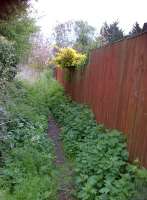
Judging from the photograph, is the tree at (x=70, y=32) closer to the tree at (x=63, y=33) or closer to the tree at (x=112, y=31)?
the tree at (x=63, y=33)

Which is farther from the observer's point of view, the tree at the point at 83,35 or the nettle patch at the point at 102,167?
the tree at the point at 83,35

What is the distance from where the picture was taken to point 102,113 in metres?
8.45

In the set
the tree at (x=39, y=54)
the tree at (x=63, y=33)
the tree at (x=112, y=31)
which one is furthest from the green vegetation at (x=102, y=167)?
the tree at (x=63, y=33)

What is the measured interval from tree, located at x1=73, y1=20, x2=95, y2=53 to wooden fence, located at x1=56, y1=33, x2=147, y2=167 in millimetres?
13978

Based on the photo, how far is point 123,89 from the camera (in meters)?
6.75

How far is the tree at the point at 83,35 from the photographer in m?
24.8

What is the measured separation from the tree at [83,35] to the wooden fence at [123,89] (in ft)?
45.9

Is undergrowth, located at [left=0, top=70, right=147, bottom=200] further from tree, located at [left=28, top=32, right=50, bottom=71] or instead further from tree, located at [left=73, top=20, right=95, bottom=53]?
tree, located at [left=28, top=32, right=50, bottom=71]

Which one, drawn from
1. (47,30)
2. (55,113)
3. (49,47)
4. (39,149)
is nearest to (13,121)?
(39,149)

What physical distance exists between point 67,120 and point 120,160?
483 centimetres

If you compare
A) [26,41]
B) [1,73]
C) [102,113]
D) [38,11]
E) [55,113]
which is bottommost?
[55,113]

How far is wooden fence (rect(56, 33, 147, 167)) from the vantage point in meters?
5.59

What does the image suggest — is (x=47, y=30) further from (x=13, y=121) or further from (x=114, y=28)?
(x=13, y=121)

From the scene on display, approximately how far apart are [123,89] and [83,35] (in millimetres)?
22016
